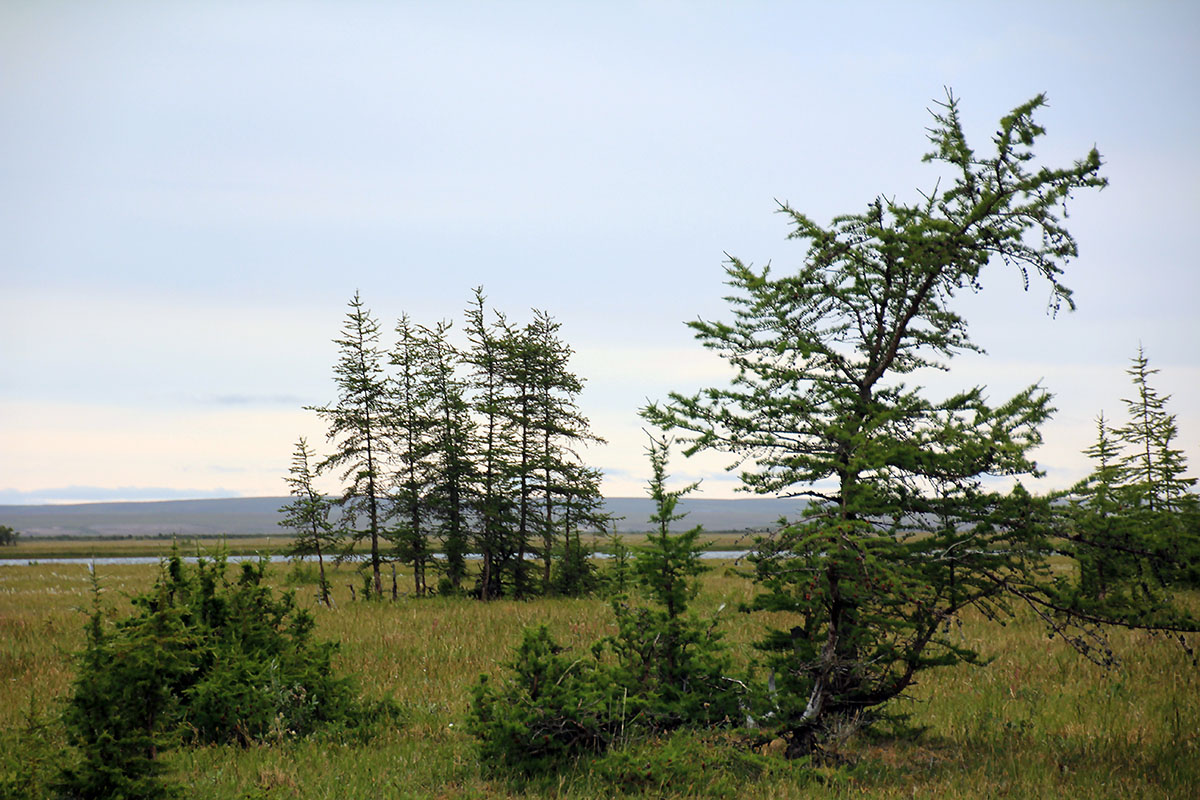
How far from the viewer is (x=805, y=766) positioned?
698 cm

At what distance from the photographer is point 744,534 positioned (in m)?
7.13

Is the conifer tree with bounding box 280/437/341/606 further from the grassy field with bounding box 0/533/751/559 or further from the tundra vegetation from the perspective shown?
the tundra vegetation

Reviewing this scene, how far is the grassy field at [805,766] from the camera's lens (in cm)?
652

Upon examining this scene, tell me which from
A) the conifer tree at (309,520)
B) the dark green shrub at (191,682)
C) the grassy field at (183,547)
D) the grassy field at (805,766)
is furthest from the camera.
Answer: the conifer tree at (309,520)

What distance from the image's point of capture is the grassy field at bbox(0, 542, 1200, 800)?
6.52 meters

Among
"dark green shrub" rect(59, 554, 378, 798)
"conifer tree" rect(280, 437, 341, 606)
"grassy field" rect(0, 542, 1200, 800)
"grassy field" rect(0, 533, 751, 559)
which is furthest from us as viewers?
"conifer tree" rect(280, 437, 341, 606)

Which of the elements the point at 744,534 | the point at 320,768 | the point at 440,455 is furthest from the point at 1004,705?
the point at 440,455

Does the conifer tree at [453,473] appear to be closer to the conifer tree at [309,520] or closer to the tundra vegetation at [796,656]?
the conifer tree at [309,520]

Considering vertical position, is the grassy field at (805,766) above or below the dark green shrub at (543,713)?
below

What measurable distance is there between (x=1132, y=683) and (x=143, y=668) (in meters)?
→ 12.2

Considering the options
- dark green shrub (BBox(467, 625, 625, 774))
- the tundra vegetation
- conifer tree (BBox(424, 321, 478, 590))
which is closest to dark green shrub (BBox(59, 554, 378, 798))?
the tundra vegetation

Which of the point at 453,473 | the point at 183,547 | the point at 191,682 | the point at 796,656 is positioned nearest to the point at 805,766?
the point at 796,656

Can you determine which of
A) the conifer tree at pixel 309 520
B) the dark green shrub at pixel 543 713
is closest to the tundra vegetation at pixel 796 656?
the dark green shrub at pixel 543 713

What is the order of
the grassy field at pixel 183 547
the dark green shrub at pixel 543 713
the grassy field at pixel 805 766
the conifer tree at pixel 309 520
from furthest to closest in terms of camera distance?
1. the conifer tree at pixel 309 520
2. the grassy field at pixel 183 547
3. the dark green shrub at pixel 543 713
4. the grassy field at pixel 805 766
